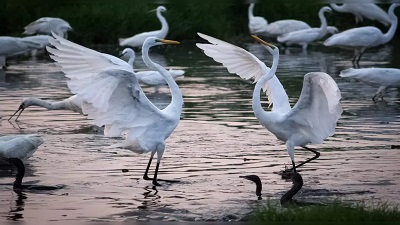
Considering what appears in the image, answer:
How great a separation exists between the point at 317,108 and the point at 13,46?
13.9m

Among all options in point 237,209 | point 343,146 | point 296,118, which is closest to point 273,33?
point 343,146

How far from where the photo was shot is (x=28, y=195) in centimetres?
1048

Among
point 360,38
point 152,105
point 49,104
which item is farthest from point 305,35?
point 152,105

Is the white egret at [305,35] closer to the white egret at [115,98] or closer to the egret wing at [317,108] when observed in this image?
the egret wing at [317,108]

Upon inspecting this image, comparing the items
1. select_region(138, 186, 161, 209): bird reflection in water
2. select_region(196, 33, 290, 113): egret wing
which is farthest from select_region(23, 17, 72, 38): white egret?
select_region(138, 186, 161, 209): bird reflection in water

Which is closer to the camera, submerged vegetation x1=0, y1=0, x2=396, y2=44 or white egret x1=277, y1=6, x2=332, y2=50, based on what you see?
white egret x1=277, y1=6, x2=332, y2=50

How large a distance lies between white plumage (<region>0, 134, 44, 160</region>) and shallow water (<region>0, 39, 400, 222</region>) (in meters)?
0.26

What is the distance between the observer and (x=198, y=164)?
12383 millimetres

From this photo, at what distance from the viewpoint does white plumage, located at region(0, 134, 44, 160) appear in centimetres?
1164

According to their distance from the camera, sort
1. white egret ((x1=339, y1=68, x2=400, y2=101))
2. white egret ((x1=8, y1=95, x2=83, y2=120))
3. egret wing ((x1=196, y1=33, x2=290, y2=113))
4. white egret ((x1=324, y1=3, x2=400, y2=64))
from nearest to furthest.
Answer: egret wing ((x1=196, y1=33, x2=290, y2=113))
white egret ((x1=8, y1=95, x2=83, y2=120))
white egret ((x1=339, y1=68, x2=400, y2=101))
white egret ((x1=324, y1=3, x2=400, y2=64))

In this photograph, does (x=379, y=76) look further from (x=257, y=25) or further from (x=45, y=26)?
(x=257, y=25)

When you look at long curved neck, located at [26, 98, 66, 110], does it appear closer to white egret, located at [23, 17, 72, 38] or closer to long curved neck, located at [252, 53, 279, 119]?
long curved neck, located at [252, 53, 279, 119]

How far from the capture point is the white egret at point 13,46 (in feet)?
77.4

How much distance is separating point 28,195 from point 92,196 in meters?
0.70
